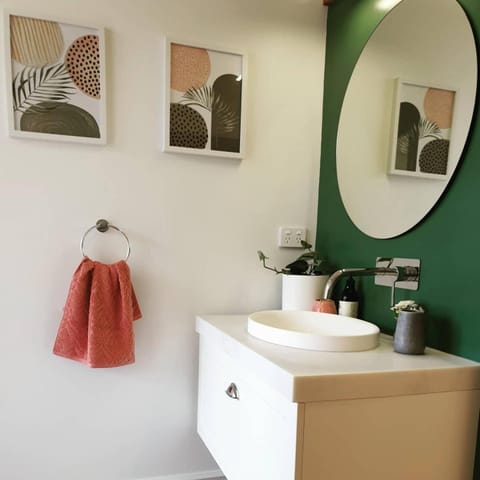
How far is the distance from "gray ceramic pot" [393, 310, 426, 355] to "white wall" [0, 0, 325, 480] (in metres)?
0.67

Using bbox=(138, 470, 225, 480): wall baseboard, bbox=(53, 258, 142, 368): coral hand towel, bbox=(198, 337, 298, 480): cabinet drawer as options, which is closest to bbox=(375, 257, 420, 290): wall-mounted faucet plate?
bbox=(198, 337, 298, 480): cabinet drawer

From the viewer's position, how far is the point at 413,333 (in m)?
1.06

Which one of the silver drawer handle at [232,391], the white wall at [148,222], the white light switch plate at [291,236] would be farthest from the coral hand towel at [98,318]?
the white light switch plate at [291,236]

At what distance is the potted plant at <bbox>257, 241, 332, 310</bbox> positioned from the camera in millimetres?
1508

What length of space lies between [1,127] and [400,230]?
1.29 meters

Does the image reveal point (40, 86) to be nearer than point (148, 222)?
Yes

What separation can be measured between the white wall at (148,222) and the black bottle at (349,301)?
32 centimetres

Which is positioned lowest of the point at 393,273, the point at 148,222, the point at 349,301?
the point at 349,301

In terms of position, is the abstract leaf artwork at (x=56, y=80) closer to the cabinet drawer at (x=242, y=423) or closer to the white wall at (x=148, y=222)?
the white wall at (x=148, y=222)

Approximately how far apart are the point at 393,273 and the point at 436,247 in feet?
0.55

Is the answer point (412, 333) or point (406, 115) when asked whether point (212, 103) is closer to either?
point (406, 115)

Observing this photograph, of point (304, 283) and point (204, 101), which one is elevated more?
point (204, 101)

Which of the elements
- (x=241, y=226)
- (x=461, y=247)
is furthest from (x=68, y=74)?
(x=461, y=247)

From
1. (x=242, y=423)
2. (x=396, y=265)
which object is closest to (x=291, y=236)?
(x=396, y=265)
